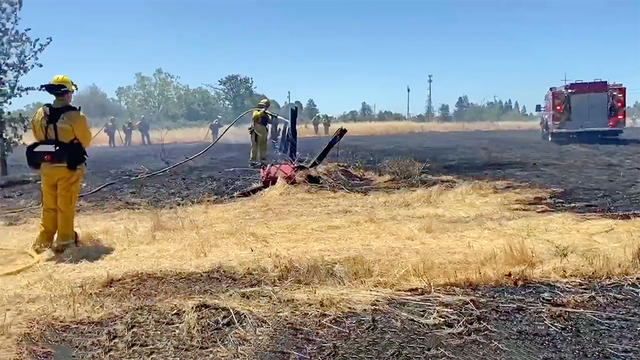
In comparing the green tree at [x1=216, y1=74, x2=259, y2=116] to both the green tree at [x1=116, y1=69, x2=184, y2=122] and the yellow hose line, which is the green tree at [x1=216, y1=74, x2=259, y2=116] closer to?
the green tree at [x1=116, y1=69, x2=184, y2=122]

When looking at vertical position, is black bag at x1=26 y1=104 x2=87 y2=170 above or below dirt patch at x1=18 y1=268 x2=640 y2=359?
above

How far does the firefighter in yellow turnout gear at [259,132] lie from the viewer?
45.3 feet

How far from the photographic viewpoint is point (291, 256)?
18.7 ft

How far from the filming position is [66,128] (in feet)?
21.4

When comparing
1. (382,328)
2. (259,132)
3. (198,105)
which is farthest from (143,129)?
(382,328)

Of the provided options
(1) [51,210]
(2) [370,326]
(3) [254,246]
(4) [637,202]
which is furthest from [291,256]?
(4) [637,202]

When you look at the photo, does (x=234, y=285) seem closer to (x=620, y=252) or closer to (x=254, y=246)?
(x=254, y=246)

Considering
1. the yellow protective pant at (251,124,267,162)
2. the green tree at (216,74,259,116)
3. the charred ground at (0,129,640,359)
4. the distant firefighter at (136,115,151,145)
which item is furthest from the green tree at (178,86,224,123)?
the charred ground at (0,129,640,359)

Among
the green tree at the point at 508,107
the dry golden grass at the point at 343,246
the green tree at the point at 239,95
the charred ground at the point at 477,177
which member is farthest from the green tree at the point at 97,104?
the green tree at the point at 508,107

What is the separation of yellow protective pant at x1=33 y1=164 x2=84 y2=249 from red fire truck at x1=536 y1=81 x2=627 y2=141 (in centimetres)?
2313

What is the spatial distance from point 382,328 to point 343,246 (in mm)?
2469

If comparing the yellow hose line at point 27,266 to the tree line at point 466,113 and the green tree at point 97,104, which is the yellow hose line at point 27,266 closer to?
the green tree at point 97,104

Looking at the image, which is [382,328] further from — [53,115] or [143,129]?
[143,129]

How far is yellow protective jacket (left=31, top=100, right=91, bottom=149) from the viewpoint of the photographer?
6.50m
